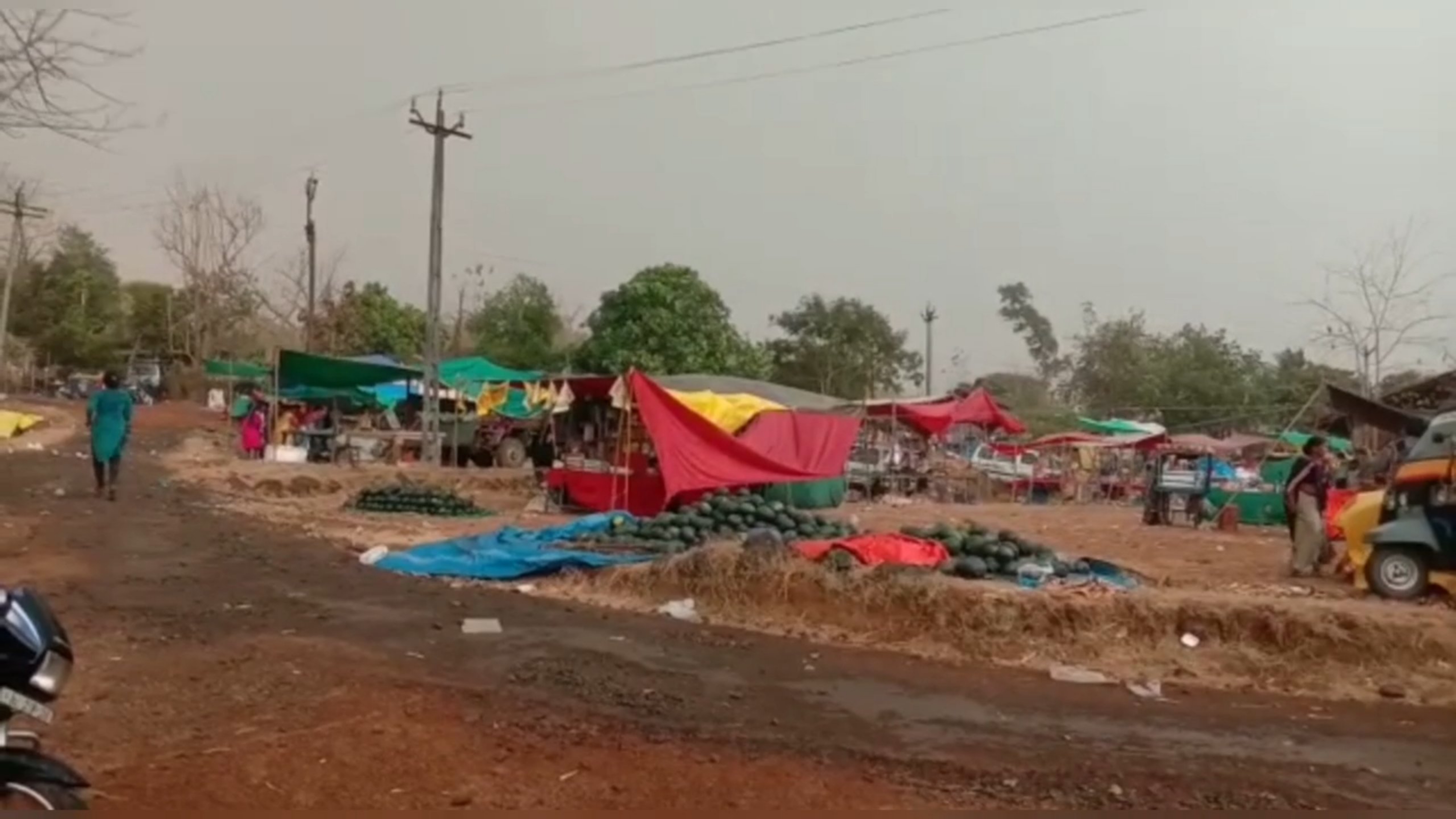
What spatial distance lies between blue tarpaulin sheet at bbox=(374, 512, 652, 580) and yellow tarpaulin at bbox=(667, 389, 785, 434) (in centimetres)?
521

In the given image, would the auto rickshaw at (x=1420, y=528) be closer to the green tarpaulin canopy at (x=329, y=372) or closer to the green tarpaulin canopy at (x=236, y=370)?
the green tarpaulin canopy at (x=329, y=372)

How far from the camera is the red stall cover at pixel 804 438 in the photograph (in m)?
17.5

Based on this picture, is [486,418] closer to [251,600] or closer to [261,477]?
[261,477]

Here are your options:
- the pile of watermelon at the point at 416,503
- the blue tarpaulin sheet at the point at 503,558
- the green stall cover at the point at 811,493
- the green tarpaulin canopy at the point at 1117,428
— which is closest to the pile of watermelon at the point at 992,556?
the blue tarpaulin sheet at the point at 503,558

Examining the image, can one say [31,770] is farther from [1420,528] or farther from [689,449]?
[689,449]

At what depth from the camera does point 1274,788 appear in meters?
5.49

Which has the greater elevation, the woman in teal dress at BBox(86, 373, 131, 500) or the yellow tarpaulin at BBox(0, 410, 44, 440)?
the woman in teal dress at BBox(86, 373, 131, 500)

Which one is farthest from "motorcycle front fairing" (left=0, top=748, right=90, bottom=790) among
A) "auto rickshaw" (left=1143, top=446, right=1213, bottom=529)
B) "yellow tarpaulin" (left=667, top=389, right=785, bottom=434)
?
"auto rickshaw" (left=1143, top=446, right=1213, bottom=529)

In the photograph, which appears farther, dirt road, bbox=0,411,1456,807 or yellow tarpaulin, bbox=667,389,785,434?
yellow tarpaulin, bbox=667,389,785,434

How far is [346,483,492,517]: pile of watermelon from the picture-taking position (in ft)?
55.7

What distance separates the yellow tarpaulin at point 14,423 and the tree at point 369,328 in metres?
16.8

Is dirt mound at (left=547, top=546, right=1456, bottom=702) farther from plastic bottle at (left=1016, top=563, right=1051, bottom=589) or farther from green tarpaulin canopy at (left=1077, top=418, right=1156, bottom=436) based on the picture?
green tarpaulin canopy at (left=1077, top=418, right=1156, bottom=436)

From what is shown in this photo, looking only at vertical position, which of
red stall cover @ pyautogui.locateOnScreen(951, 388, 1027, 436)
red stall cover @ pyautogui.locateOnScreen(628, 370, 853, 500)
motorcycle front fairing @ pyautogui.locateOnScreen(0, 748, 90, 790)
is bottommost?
motorcycle front fairing @ pyautogui.locateOnScreen(0, 748, 90, 790)

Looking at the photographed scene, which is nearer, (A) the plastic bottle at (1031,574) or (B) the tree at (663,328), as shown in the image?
(A) the plastic bottle at (1031,574)
